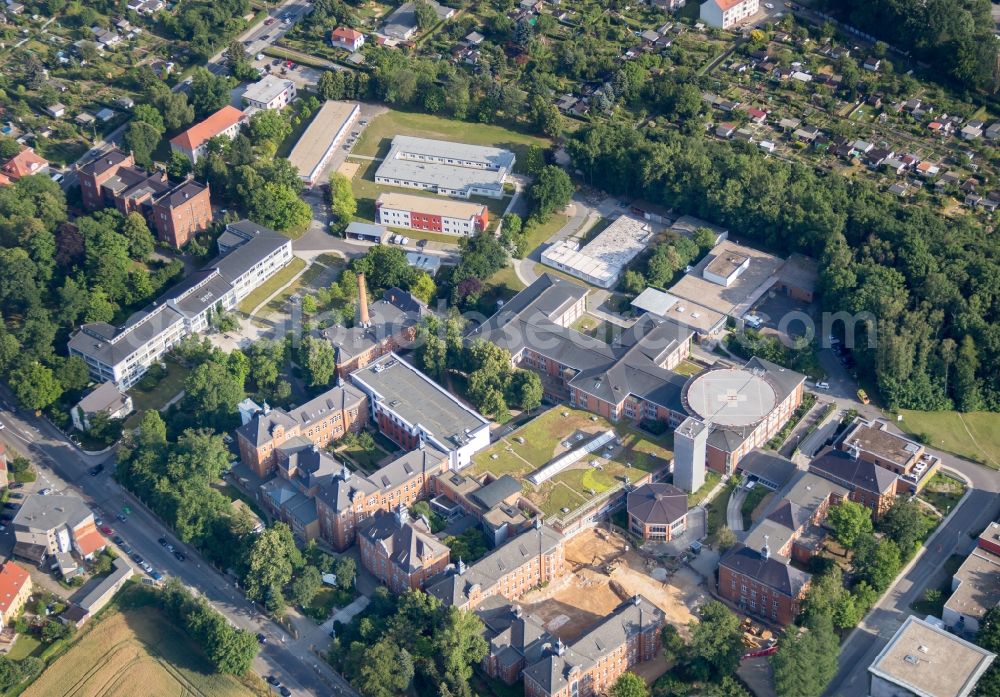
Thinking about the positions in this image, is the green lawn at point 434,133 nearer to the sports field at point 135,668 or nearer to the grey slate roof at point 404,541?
the grey slate roof at point 404,541

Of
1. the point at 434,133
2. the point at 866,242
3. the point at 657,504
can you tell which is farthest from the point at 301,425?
the point at 866,242

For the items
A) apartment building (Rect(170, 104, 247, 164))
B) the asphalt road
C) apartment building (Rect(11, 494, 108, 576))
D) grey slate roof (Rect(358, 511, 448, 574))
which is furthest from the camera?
apartment building (Rect(170, 104, 247, 164))

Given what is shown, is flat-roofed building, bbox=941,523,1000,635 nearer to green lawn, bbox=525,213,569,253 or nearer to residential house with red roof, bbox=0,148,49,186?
green lawn, bbox=525,213,569,253

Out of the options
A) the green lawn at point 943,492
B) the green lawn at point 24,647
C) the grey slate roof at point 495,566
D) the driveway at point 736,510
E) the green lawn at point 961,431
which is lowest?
the green lawn at point 24,647

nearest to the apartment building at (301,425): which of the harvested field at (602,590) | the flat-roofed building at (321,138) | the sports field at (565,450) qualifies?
the sports field at (565,450)

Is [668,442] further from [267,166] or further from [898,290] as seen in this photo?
[267,166]

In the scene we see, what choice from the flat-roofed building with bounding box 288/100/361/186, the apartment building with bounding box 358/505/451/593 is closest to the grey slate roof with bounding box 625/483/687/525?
the apartment building with bounding box 358/505/451/593
